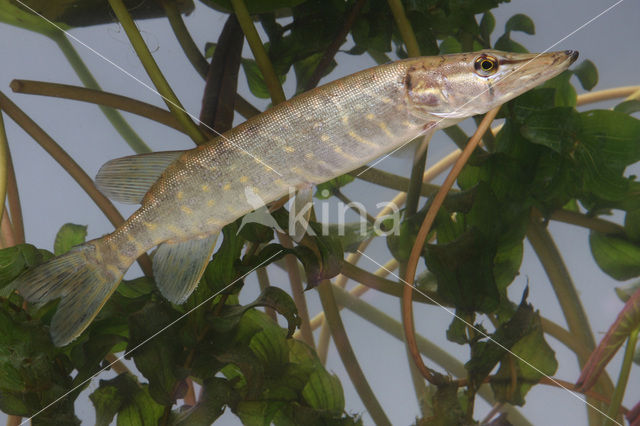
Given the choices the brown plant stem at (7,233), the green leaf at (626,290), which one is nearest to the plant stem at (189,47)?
the brown plant stem at (7,233)

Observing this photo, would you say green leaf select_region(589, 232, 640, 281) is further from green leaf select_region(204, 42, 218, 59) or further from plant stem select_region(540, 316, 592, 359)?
green leaf select_region(204, 42, 218, 59)

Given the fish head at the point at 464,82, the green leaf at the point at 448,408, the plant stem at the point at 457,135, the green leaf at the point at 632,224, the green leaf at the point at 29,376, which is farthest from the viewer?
the plant stem at the point at 457,135

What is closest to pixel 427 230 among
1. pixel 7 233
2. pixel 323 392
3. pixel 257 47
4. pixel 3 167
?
pixel 323 392

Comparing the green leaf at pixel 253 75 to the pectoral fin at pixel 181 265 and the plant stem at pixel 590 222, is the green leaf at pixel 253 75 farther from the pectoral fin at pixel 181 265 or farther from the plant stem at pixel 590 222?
the plant stem at pixel 590 222

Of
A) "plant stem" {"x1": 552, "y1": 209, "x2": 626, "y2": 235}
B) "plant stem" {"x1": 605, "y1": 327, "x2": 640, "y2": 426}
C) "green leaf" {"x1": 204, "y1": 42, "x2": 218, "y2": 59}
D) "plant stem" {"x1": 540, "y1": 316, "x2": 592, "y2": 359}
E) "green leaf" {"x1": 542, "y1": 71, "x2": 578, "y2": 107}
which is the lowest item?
"plant stem" {"x1": 605, "y1": 327, "x2": 640, "y2": 426}

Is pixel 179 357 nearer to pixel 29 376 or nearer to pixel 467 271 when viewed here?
pixel 29 376

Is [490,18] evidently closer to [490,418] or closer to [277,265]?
[277,265]

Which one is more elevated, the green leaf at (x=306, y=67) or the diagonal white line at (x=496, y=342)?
the green leaf at (x=306, y=67)

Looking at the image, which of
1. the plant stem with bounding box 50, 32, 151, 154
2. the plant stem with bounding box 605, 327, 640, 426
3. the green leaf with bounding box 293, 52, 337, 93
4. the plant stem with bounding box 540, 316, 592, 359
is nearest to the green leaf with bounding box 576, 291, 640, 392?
the plant stem with bounding box 605, 327, 640, 426
